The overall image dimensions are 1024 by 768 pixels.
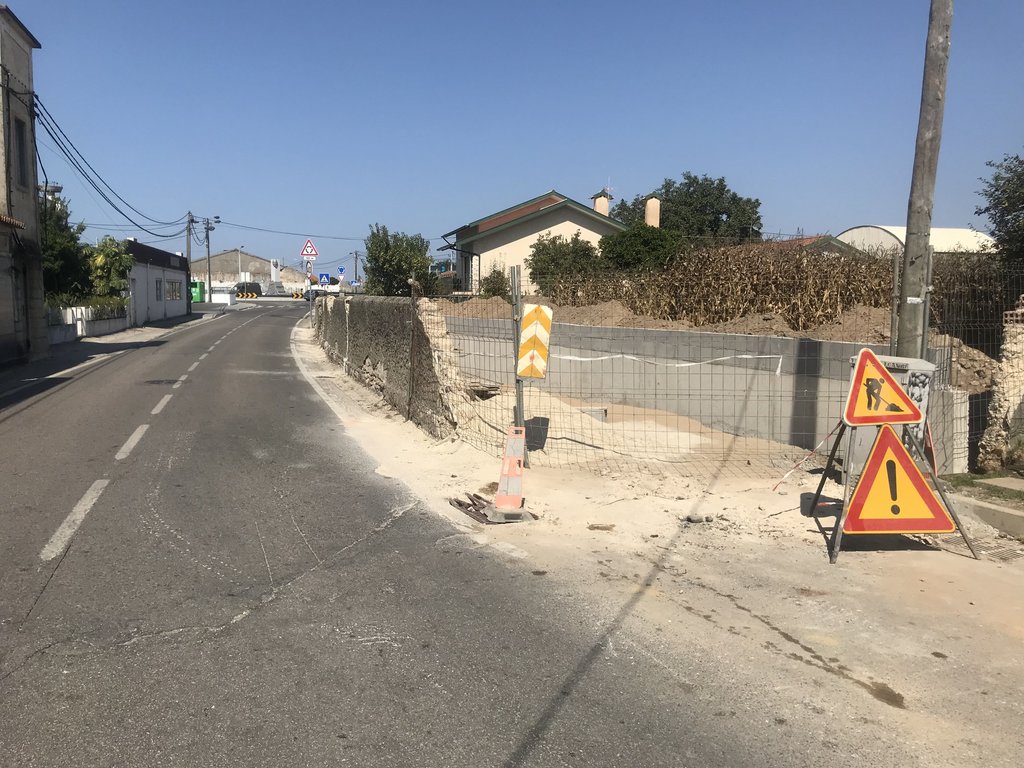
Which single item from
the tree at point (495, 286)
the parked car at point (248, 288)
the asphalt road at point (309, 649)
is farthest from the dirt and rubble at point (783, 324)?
the parked car at point (248, 288)

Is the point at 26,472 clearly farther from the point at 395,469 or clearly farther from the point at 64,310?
the point at 64,310

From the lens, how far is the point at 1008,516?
6.64m

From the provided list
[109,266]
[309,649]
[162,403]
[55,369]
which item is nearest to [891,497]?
[309,649]

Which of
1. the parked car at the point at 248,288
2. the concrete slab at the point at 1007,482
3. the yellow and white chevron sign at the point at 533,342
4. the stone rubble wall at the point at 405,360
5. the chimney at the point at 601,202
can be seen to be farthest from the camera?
the parked car at the point at 248,288

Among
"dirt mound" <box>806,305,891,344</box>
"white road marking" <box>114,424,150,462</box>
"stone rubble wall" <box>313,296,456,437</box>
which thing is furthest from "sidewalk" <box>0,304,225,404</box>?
"dirt mound" <box>806,305,891,344</box>

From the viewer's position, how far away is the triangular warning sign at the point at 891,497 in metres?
5.97

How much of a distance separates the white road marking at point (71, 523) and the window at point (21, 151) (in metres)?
18.0

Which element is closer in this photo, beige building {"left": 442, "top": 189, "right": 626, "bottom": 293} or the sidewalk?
the sidewalk

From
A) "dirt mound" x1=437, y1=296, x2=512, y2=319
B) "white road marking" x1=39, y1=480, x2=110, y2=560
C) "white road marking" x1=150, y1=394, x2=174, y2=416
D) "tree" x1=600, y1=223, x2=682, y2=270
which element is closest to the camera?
"white road marking" x1=39, y1=480, x2=110, y2=560

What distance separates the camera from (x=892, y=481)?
19.7ft

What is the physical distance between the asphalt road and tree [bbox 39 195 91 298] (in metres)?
27.1

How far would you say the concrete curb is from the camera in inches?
258

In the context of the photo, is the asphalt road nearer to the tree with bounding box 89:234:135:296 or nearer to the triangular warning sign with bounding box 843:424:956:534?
the triangular warning sign with bounding box 843:424:956:534

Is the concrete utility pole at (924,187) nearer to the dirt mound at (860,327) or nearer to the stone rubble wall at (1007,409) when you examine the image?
the stone rubble wall at (1007,409)
